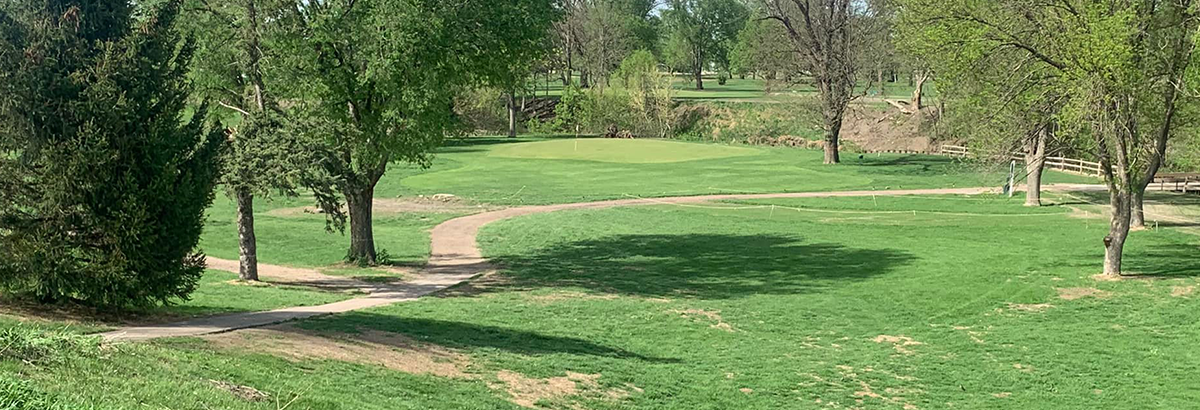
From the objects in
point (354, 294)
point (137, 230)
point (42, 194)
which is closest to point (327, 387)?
point (137, 230)

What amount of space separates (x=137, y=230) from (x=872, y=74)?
61.9 metres

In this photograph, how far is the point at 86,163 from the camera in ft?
51.3

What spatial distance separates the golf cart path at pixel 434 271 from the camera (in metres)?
15.9

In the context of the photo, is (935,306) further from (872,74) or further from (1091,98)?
(872,74)

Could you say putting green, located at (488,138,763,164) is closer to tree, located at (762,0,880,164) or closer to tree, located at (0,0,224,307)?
tree, located at (762,0,880,164)

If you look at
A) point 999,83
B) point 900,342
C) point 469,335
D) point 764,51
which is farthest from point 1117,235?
point 764,51

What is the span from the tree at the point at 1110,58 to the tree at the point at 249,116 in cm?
1616

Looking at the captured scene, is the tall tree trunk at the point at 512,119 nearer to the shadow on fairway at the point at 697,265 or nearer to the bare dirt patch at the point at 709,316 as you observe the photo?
the shadow on fairway at the point at 697,265

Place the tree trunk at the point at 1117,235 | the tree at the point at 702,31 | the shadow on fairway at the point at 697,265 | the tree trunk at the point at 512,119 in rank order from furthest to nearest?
the tree at the point at 702,31 → the tree trunk at the point at 512,119 → the shadow on fairway at the point at 697,265 → the tree trunk at the point at 1117,235

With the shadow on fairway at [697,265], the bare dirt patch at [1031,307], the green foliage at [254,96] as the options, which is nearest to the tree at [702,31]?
the shadow on fairway at [697,265]

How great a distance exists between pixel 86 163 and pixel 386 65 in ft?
36.7

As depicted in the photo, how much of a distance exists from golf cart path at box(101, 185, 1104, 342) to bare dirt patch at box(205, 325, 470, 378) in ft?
2.56

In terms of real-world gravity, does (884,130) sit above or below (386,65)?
below

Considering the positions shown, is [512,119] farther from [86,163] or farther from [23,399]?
[23,399]
